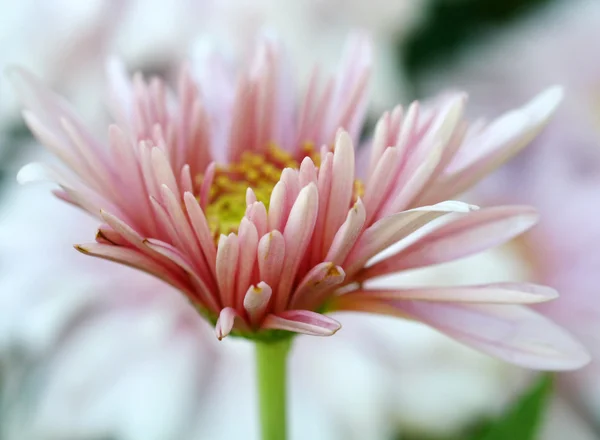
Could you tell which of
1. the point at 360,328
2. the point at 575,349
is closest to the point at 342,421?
the point at 360,328

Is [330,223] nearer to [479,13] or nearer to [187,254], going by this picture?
[187,254]

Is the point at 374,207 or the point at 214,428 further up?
the point at 374,207

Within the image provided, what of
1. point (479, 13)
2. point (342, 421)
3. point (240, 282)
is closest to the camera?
point (240, 282)

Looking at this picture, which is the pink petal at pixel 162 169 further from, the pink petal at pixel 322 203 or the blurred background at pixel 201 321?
the blurred background at pixel 201 321

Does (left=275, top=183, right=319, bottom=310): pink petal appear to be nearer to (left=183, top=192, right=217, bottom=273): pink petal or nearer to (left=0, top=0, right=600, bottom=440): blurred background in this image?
(left=183, top=192, right=217, bottom=273): pink petal

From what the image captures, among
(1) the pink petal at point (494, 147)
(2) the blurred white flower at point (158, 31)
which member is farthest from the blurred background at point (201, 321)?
(1) the pink petal at point (494, 147)

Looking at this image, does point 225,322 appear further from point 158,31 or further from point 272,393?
point 158,31

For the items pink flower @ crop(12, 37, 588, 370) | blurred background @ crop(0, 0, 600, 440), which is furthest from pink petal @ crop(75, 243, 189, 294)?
blurred background @ crop(0, 0, 600, 440)

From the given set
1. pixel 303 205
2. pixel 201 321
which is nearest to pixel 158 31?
pixel 201 321
